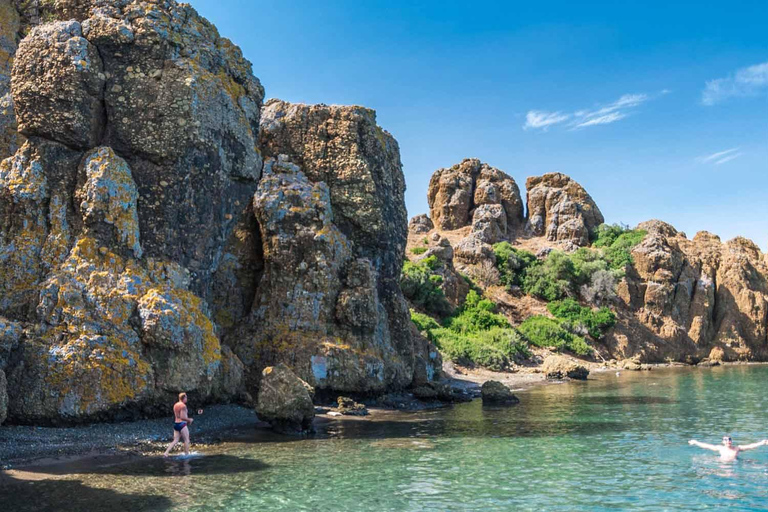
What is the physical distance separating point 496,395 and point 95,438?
57.6 feet

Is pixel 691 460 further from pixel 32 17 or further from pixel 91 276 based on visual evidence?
pixel 32 17

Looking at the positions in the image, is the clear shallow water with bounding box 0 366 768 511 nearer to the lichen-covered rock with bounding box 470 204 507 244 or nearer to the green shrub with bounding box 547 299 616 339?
the green shrub with bounding box 547 299 616 339

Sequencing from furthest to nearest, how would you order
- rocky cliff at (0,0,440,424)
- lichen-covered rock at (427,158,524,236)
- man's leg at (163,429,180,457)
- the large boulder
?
lichen-covered rock at (427,158,524,236) → rocky cliff at (0,0,440,424) → the large boulder → man's leg at (163,429,180,457)

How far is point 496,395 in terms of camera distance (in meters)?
28.5

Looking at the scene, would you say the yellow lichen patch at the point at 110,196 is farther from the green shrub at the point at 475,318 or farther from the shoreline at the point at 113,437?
the green shrub at the point at 475,318

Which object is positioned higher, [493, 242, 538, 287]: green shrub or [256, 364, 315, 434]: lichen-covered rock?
[493, 242, 538, 287]: green shrub

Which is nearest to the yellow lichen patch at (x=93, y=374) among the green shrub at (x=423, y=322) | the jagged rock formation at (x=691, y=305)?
the green shrub at (x=423, y=322)

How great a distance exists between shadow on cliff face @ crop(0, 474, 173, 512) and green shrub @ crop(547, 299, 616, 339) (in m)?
49.0

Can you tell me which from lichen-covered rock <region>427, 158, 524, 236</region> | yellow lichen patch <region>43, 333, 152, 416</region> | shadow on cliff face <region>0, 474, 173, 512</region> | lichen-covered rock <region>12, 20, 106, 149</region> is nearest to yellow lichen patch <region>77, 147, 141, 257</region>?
lichen-covered rock <region>12, 20, 106, 149</region>

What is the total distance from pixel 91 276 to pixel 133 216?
246 cm

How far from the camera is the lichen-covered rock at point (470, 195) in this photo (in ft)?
252

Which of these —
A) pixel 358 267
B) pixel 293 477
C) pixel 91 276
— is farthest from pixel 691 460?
pixel 91 276

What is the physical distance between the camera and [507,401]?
28484 millimetres

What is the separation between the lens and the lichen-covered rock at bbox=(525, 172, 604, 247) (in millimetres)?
73625
